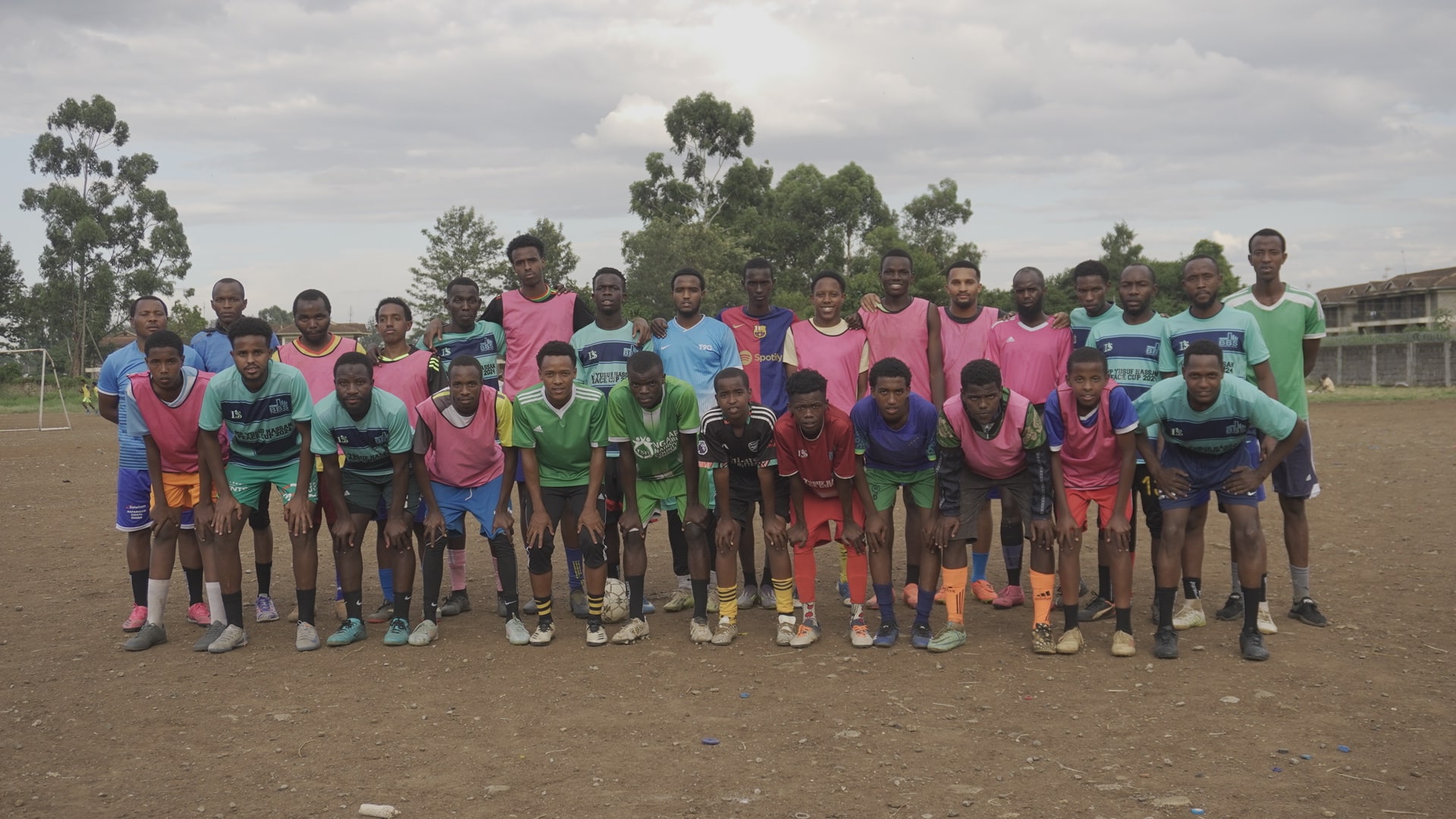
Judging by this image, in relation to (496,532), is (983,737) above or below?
below

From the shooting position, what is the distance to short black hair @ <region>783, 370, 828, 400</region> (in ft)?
19.3

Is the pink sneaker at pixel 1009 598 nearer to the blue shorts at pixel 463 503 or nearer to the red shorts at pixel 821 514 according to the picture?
the red shorts at pixel 821 514

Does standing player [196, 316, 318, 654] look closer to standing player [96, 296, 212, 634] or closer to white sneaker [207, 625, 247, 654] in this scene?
white sneaker [207, 625, 247, 654]

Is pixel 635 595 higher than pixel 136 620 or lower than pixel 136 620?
higher

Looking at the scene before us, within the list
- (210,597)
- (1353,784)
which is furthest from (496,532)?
(1353,784)

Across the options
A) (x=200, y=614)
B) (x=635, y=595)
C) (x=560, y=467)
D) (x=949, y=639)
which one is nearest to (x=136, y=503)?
(x=200, y=614)

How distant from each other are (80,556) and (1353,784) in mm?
9629

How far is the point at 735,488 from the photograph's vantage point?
21.0 ft

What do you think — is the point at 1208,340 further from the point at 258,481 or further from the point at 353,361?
the point at 258,481

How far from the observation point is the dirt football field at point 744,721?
4.04 m

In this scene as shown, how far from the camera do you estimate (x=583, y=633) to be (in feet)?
21.4

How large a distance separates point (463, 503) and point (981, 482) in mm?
3161

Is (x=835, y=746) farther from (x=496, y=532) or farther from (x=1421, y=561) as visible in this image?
(x=1421, y=561)

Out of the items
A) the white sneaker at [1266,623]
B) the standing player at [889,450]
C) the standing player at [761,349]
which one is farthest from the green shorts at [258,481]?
the white sneaker at [1266,623]
